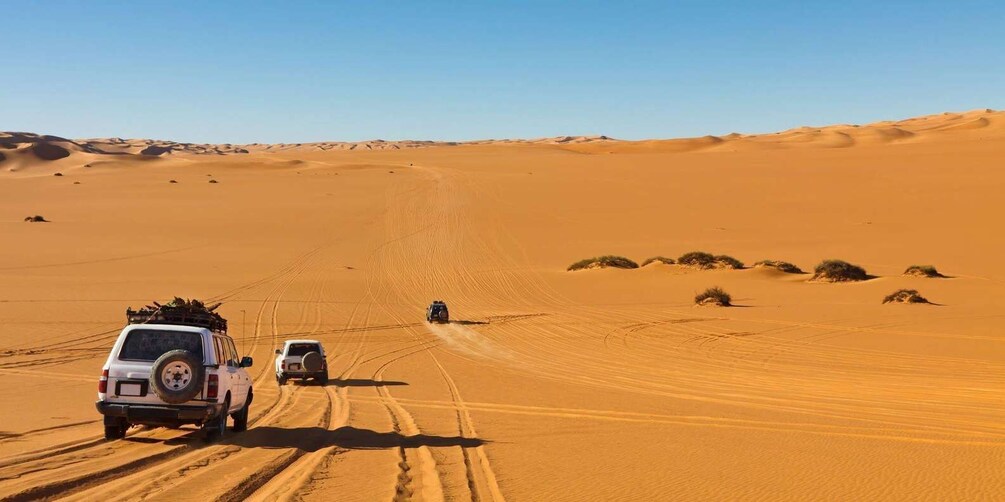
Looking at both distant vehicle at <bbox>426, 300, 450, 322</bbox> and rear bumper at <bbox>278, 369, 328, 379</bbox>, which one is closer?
rear bumper at <bbox>278, 369, 328, 379</bbox>

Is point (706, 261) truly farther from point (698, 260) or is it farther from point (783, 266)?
point (783, 266)

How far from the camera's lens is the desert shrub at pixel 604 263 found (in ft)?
144

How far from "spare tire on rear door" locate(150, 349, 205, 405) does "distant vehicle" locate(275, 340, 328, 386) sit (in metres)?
8.19

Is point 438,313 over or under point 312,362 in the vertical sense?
under

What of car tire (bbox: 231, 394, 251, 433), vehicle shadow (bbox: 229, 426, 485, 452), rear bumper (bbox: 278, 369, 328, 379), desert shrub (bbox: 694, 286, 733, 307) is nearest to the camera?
vehicle shadow (bbox: 229, 426, 485, 452)

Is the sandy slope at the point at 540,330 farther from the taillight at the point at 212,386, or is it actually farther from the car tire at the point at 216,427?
the taillight at the point at 212,386

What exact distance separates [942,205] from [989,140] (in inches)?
1668

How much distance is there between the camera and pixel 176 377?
11.3 meters

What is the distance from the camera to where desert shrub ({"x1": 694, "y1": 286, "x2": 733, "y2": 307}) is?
34625 mm

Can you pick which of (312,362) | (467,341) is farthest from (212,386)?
(467,341)

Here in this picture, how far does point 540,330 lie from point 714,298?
315 inches

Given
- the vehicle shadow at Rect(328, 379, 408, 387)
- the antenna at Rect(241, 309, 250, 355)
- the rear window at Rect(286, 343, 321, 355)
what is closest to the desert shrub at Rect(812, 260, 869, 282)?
the antenna at Rect(241, 309, 250, 355)

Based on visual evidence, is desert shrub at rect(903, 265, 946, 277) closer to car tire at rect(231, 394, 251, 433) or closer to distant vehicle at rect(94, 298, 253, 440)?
car tire at rect(231, 394, 251, 433)

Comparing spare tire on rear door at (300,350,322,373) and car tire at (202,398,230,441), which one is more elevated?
car tire at (202,398,230,441)
